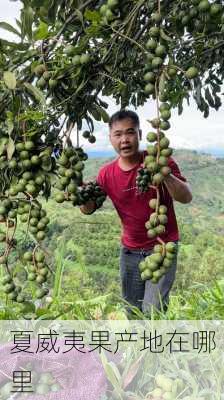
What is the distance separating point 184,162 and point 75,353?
15891 millimetres

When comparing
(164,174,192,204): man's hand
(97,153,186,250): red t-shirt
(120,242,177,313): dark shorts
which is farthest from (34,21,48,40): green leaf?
(120,242,177,313): dark shorts

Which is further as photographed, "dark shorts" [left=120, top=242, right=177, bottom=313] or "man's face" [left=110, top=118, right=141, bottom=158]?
"dark shorts" [left=120, top=242, right=177, bottom=313]

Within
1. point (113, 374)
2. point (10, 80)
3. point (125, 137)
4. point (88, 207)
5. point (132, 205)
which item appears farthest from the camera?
point (132, 205)

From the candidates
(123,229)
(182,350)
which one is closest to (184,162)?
(123,229)

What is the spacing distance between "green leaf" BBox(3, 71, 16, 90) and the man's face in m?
1.20

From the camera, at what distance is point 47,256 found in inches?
49.3

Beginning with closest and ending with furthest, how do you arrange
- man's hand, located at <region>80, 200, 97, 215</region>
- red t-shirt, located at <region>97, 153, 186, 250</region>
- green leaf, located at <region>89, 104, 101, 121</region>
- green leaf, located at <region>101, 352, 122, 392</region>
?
green leaf, located at <region>89, 104, 101, 121</region>
green leaf, located at <region>101, 352, 122, 392</region>
man's hand, located at <region>80, 200, 97, 215</region>
red t-shirt, located at <region>97, 153, 186, 250</region>

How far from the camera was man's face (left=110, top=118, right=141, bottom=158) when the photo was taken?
2312mm

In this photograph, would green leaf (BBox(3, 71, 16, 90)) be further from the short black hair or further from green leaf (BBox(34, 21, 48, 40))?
the short black hair

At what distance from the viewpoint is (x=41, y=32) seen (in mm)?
1147

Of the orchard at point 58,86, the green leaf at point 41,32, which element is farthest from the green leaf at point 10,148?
the green leaf at point 41,32

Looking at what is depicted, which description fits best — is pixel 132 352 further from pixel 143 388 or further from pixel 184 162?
pixel 184 162

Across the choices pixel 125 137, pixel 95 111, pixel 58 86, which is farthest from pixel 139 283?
pixel 58 86

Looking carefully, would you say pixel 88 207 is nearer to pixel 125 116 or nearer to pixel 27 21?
pixel 125 116
